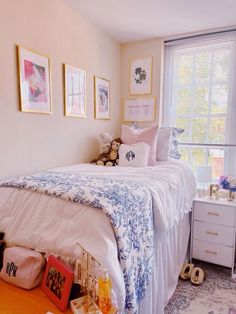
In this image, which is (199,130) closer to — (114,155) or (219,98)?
(219,98)

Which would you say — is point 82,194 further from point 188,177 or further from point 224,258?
point 224,258

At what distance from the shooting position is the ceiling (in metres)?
2.07

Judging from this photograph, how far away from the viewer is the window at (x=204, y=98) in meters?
2.60

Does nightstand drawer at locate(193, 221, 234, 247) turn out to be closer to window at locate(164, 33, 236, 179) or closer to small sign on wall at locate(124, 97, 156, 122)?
window at locate(164, 33, 236, 179)

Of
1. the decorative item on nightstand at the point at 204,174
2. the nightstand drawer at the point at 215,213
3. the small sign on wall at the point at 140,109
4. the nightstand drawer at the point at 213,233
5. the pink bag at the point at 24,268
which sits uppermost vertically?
the small sign on wall at the point at 140,109

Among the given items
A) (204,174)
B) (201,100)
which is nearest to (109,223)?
(204,174)

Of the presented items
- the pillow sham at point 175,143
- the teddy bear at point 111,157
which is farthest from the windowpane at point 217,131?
the teddy bear at point 111,157

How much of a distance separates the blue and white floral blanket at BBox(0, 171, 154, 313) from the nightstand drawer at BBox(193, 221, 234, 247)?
1.05 meters

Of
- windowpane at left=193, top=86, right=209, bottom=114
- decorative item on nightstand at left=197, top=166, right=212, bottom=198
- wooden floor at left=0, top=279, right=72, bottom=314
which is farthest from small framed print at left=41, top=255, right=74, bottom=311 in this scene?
windowpane at left=193, top=86, right=209, bottom=114

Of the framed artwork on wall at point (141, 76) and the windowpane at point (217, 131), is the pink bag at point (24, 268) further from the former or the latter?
the framed artwork on wall at point (141, 76)

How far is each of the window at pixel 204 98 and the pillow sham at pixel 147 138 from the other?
0.63 meters

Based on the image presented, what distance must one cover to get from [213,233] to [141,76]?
201cm

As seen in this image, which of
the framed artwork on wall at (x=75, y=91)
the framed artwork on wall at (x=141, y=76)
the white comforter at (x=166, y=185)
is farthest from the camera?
the framed artwork on wall at (x=141, y=76)

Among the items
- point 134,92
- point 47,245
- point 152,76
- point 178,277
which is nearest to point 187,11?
point 152,76
